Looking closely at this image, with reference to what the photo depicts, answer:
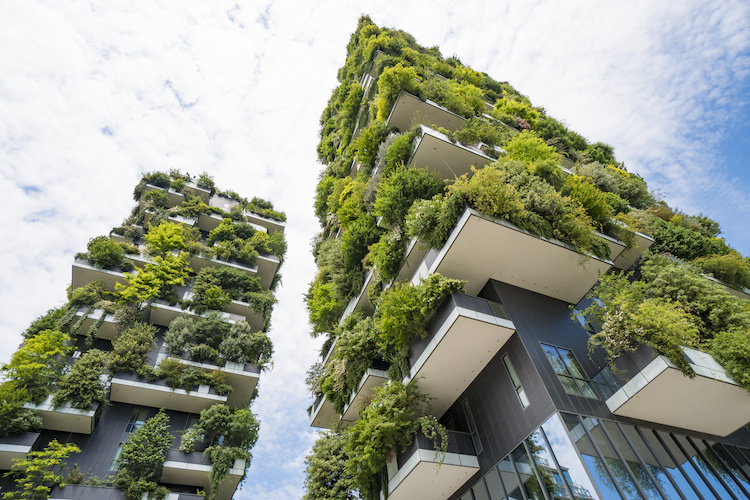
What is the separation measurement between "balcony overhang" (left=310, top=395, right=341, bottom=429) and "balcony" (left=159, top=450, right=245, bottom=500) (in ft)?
15.2

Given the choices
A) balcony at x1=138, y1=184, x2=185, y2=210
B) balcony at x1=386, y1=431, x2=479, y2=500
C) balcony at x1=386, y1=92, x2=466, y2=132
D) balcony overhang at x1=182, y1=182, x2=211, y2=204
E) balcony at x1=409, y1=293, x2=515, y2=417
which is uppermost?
balcony overhang at x1=182, y1=182, x2=211, y2=204

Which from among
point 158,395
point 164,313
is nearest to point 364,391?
point 158,395

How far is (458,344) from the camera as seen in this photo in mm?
11227

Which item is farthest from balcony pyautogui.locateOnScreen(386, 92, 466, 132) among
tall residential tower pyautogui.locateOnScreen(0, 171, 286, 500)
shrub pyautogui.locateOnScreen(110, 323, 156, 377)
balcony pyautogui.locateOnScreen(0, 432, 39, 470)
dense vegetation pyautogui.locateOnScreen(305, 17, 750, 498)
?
balcony pyautogui.locateOnScreen(0, 432, 39, 470)

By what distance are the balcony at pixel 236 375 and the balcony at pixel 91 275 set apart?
20.3 feet

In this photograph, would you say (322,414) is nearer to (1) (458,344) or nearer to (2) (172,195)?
(1) (458,344)

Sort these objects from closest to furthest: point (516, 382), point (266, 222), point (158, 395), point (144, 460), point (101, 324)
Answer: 1. point (516, 382)
2. point (144, 460)
3. point (158, 395)
4. point (101, 324)
5. point (266, 222)

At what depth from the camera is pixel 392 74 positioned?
1811 centimetres

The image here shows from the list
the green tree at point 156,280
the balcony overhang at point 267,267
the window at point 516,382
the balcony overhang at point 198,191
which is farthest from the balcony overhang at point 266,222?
the window at point 516,382

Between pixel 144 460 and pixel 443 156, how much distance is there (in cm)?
1894

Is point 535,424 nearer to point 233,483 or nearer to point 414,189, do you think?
point 414,189

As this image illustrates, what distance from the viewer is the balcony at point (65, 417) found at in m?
17.9

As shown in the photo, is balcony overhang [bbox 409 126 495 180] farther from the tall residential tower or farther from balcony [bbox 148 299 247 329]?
balcony [bbox 148 299 247 329]

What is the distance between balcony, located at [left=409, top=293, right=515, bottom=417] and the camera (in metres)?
10.7
